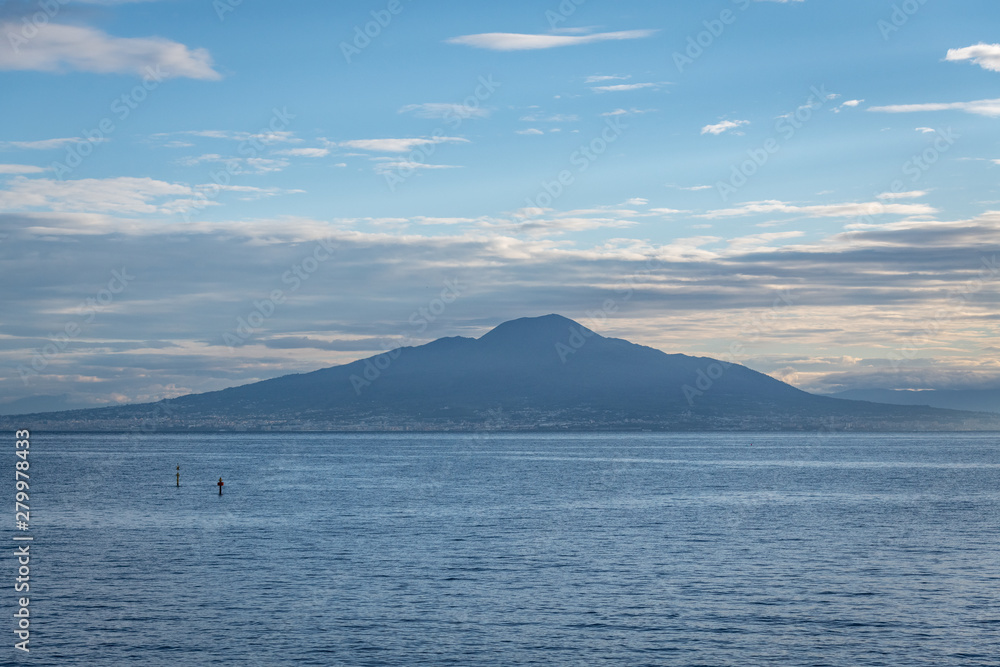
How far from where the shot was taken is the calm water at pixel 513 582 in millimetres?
43781

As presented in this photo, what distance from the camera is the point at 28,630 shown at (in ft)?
153

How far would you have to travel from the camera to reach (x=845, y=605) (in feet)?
172

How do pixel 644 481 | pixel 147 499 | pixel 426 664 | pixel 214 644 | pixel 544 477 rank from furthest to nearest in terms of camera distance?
pixel 544 477
pixel 644 481
pixel 147 499
pixel 214 644
pixel 426 664

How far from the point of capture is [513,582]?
59188 mm

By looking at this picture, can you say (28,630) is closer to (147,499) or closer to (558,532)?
→ (558,532)

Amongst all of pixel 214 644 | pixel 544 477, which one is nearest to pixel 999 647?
pixel 214 644

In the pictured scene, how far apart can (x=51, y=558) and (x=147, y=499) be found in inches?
2104

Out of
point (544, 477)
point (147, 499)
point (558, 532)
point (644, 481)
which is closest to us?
point (558, 532)

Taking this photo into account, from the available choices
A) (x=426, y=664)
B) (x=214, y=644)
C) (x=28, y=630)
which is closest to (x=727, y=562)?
Answer: (x=426, y=664)

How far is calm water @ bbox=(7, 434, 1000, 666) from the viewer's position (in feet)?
144

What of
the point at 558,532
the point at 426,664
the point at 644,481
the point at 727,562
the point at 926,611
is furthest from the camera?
the point at 644,481

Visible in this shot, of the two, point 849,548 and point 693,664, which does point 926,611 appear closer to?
point 693,664

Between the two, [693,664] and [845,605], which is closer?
[693,664]

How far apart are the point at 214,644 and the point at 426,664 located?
1143 cm
